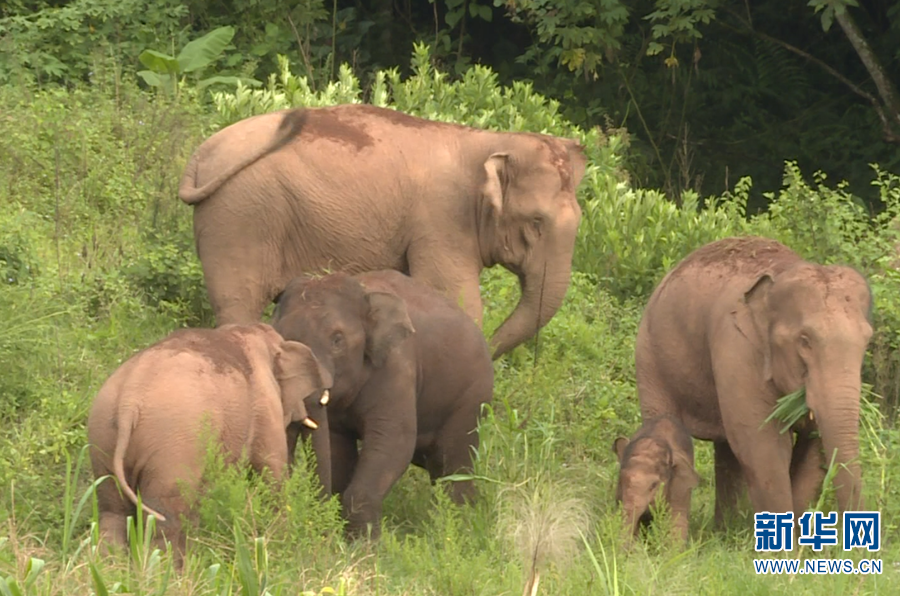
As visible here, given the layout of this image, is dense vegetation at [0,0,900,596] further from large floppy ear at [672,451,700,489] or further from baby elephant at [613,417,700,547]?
large floppy ear at [672,451,700,489]

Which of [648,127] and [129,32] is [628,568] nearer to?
[129,32]

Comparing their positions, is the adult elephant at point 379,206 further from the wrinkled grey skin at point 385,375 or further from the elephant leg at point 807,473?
the elephant leg at point 807,473

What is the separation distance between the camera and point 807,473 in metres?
7.60

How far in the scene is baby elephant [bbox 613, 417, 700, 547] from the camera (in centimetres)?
712

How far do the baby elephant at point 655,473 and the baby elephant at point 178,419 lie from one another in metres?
1.33

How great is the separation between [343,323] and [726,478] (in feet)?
6.11

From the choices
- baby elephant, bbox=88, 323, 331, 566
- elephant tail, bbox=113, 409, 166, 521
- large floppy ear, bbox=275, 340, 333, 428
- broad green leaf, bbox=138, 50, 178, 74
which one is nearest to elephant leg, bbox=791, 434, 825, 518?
large floppy ear, bbox=275, 340, 333, 428

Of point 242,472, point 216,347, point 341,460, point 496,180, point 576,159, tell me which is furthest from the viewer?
point 576,159

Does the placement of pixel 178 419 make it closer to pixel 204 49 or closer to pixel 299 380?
pixel 299 380

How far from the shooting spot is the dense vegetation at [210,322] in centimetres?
636

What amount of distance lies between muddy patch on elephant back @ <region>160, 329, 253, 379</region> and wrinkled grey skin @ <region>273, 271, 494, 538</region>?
448 mm

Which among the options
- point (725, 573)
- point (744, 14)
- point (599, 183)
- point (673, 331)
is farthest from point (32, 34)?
point (725, 573)

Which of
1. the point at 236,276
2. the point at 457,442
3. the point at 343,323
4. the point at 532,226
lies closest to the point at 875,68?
the point at 532,226

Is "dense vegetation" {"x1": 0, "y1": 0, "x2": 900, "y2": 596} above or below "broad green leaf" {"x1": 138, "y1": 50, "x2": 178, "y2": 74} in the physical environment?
below
